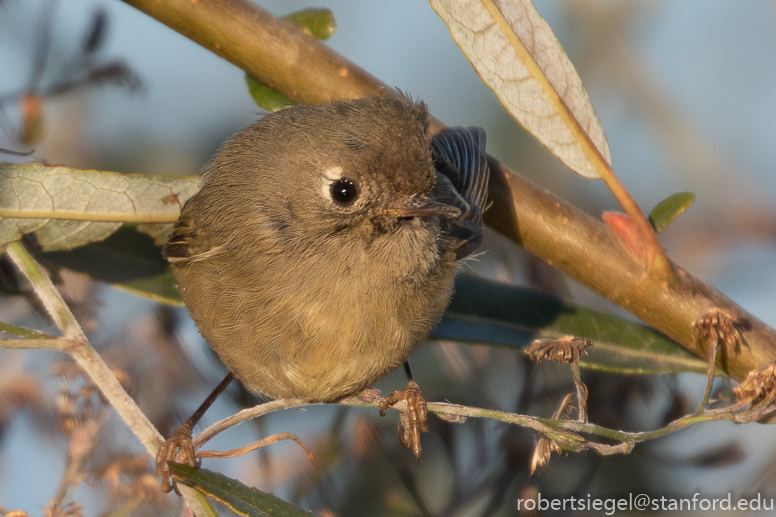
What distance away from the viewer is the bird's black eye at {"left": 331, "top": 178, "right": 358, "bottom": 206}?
202 cm

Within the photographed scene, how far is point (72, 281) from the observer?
2.36 metres

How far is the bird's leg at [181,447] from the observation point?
1741 mm

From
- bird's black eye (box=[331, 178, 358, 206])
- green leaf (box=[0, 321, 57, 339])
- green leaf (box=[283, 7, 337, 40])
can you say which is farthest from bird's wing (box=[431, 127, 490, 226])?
green leaf (box=[0, 321, 57, 339])

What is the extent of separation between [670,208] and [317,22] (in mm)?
1198

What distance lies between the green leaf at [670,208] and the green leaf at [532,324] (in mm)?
502

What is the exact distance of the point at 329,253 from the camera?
206 cm

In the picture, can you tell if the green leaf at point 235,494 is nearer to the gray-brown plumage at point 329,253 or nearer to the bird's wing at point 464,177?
the gray-brown plumage at point 329,253

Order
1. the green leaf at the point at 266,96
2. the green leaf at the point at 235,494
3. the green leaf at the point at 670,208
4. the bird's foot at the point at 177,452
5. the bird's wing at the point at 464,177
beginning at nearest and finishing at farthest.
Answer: the green leaf at the point at 235,494 < the bird's foot at the point at 177,452 < the green leaf at the point at 670,208 < the bird's wing at the point at 464,177 < the green leaf at the point at 266,96

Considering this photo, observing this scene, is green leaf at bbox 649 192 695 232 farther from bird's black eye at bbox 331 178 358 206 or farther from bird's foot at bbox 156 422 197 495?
bird's foot at bbox 156 422 197 495

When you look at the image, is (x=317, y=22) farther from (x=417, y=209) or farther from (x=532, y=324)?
(x=532, y=324)

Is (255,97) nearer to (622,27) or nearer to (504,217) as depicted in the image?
(504,217)

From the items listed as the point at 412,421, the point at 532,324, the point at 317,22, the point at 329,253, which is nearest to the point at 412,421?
the point at 412,421

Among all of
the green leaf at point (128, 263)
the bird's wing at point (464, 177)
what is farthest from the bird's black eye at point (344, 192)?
the green leaf at point (128, 263)

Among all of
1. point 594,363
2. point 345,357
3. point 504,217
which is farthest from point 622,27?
point 345,357
